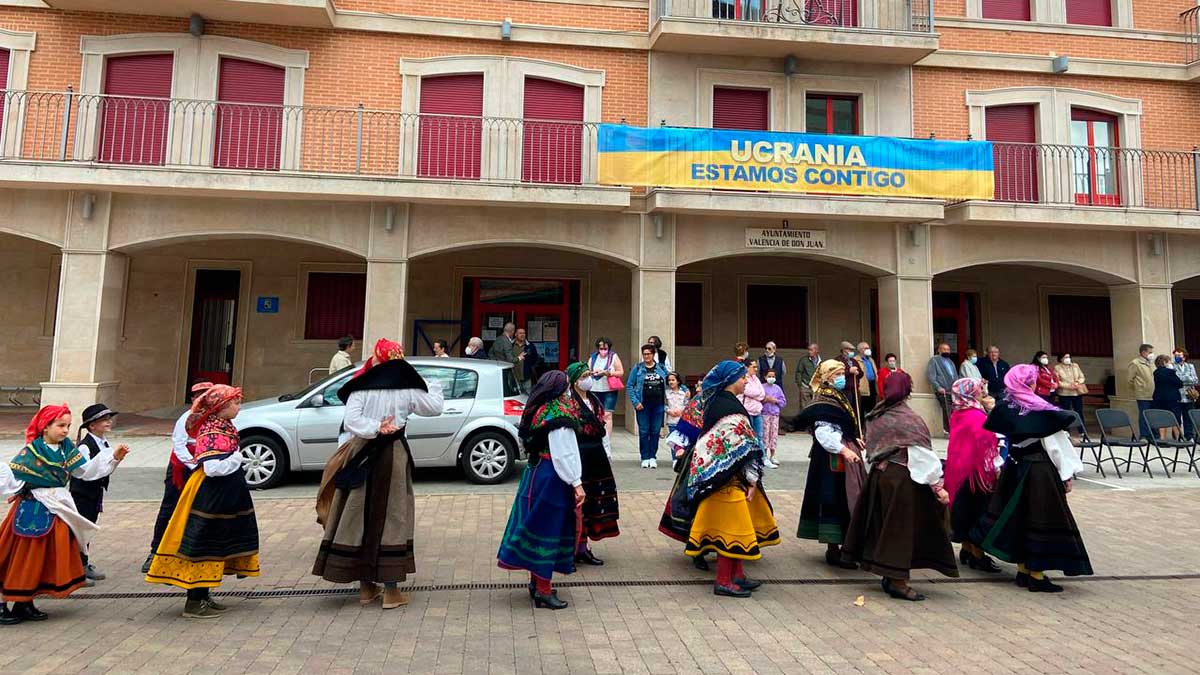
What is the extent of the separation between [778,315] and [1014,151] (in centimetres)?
604

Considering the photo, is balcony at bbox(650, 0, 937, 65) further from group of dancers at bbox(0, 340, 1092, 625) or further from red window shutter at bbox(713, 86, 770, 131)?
group of dancers at bbox(0, 340, 1092, 625)

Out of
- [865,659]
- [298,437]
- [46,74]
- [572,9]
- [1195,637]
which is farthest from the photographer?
[572,9]

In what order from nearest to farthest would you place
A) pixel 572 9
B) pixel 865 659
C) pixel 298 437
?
pixel 865 659 → pixel 298 437 → pixel 572 9

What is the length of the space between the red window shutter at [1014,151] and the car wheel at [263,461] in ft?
46.7

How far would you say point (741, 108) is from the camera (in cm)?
1378

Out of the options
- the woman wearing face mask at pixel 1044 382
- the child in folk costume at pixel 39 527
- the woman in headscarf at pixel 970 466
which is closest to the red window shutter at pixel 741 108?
the woman wearing face mask at pixel 1044 382

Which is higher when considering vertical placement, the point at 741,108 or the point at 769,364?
the point at 741,108

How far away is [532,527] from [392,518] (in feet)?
3.14

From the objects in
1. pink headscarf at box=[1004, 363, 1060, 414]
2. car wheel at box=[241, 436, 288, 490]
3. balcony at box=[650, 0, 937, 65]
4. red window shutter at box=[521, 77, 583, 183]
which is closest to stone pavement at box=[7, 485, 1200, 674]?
pink headscarf at box=[1004, 363, 1060, 414]

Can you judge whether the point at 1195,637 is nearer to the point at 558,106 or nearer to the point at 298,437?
the point at 298,437

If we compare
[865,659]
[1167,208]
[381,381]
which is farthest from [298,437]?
[1167,208]

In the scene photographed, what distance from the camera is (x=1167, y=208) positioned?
1347 centimetres

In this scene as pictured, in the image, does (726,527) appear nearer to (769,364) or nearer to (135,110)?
(769,364)

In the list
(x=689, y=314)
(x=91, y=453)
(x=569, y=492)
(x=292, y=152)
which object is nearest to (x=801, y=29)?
(x=689, y=314)
